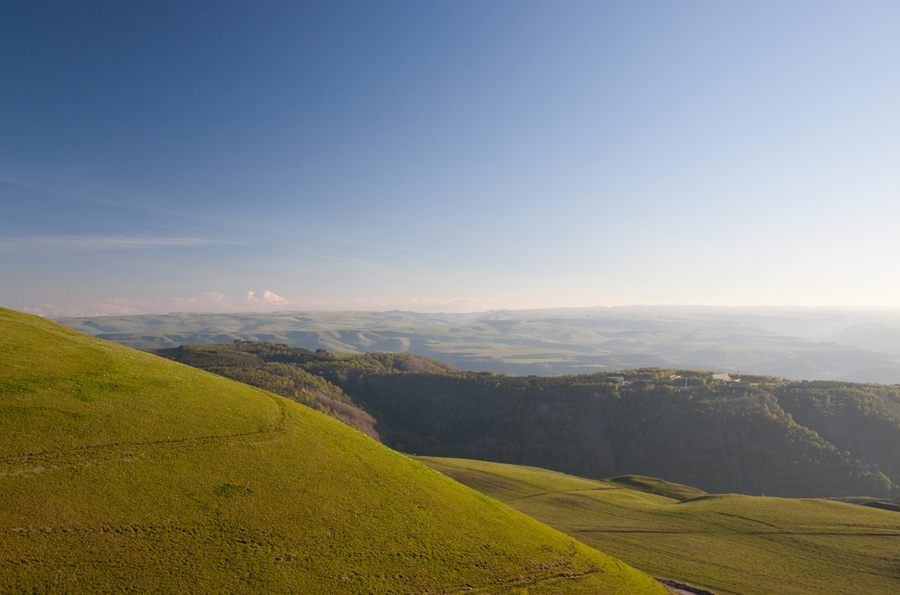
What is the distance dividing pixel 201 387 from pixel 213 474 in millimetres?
12264

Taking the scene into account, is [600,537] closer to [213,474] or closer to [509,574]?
[509,574]

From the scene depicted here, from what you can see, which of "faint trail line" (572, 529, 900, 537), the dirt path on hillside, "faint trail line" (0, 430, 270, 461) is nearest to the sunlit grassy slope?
"faint trail line" (0, 430, 270, 461)

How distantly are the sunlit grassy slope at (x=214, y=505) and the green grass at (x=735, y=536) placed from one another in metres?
21.8

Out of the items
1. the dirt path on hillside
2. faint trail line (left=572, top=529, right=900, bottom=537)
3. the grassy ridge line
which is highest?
the grassy ridge line

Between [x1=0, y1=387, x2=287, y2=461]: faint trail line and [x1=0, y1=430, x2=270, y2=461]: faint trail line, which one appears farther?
[x1=0, y1=387, x2=287, y2=461]: faint trail line

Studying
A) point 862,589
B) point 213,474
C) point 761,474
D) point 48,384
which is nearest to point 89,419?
point 48,384

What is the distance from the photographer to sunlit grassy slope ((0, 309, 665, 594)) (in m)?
16.9

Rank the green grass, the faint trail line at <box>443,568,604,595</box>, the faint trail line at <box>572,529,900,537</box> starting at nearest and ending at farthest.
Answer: the faint trail line at <box>443,568,604,595</box> → the green grass → the faint trail line at <box>572,529,900,537</box>

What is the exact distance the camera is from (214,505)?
67.8 feet

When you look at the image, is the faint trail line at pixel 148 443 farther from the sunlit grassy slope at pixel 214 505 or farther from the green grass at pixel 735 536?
the green grass at pixel 735 536

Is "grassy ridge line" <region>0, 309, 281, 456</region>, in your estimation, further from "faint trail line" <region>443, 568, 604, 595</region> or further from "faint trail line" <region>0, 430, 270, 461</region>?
"faint trail line" <region>443, 568, 604, 595</region>

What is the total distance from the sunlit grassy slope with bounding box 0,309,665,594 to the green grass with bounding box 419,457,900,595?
Answer: 21.8 m

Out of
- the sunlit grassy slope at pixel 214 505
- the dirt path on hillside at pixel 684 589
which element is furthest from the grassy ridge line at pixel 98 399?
the dirt path on hillside at pixel 684 589

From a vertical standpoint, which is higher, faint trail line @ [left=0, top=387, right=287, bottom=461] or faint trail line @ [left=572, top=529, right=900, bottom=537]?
faint trail line @ [left=0, top=387, right=287, bottom=461]
